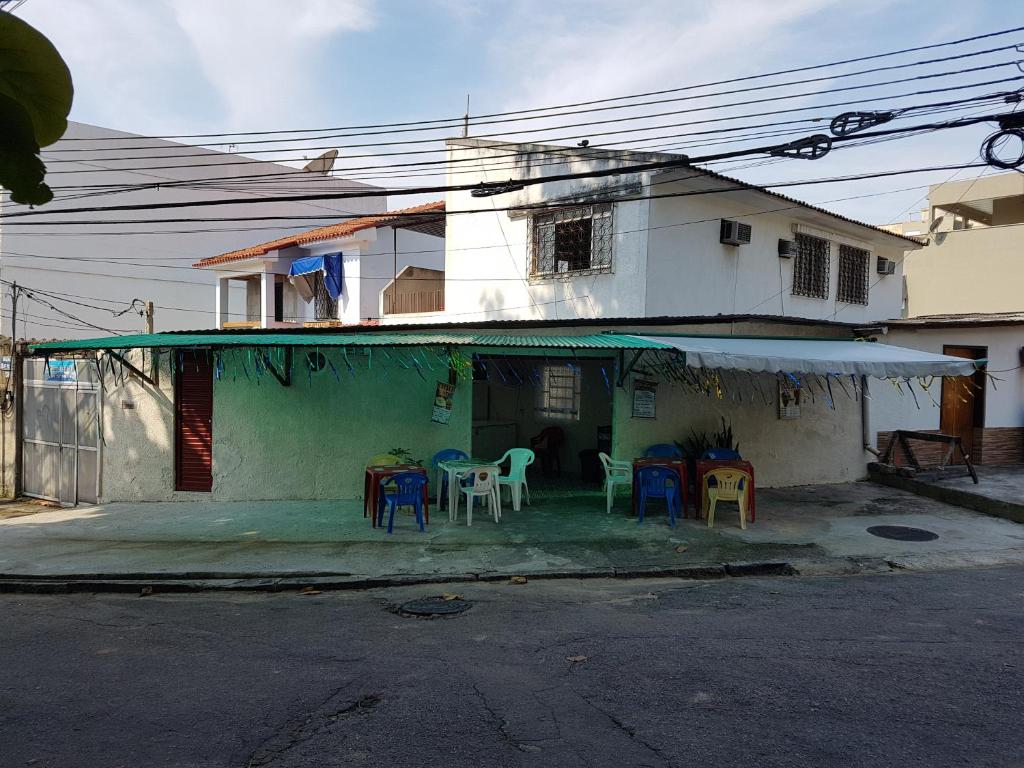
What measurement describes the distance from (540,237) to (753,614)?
1018cm

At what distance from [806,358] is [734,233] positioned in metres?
4.99

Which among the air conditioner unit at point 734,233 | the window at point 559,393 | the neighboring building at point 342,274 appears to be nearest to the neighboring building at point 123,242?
the neighboring building at point 342,274

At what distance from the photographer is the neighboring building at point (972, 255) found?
20.8 m

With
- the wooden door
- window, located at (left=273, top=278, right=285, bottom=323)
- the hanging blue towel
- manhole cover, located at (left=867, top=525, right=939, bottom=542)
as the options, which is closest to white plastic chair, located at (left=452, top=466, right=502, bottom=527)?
manhole cover, located at (left=867, top=525, right=939, bottom=542)

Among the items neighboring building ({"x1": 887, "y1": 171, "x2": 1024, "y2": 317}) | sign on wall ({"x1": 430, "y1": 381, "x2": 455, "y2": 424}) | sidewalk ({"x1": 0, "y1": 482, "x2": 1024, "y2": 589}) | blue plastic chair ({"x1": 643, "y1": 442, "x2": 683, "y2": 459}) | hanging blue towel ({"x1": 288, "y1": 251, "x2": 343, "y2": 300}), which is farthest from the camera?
hanging blue towel ({"x1": 288, "y1": 251, "x2": 343, "y2": 300})

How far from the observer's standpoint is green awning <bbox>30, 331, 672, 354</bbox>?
10.2 metres

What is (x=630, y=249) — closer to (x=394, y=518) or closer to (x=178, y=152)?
(x=394, y=518)

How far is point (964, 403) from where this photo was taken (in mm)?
14742

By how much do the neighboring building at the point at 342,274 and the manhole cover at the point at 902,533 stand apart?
11.7m

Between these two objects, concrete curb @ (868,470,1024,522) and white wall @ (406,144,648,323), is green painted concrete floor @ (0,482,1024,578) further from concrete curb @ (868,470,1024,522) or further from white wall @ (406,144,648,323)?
white wall @ (406,144,648,323)

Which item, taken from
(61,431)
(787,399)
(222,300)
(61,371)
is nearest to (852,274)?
(787,399)

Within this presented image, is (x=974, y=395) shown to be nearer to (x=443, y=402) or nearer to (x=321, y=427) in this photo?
(x=443, y=402)

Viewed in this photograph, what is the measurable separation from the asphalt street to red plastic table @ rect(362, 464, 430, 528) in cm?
263

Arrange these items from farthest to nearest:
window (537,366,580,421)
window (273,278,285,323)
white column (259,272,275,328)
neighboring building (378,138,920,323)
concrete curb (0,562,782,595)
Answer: window (273,278,285,323), white column (259,272,275,328), window (537,366,580,421), neighboring building (378,138,920,323), concrete curb (0,562,782,595)
